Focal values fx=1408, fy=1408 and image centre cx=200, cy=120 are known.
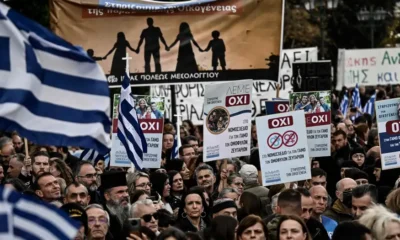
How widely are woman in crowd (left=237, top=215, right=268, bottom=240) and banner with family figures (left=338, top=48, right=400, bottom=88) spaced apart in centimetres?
2348

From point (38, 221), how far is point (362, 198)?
18.7 feet

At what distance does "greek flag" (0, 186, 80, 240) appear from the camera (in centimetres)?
710

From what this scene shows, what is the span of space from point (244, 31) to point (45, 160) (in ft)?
20.1

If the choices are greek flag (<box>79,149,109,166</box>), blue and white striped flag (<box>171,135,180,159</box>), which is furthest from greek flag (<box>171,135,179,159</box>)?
greek flag (<box>79,149,109,166</box>)

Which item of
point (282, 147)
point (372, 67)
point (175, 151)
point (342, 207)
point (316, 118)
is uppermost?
point (372, 67)

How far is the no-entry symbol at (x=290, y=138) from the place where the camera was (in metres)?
14.3

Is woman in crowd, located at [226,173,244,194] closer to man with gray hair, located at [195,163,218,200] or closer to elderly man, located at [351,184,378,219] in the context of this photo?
man with gray hair, located at [195,163,218,200]

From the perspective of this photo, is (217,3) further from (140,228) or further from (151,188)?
(140,228)

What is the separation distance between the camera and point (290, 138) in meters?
14.3

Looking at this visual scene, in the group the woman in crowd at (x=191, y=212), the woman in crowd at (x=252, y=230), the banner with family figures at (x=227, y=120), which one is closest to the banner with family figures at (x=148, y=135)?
the banner with family figures at (x=227, y=120)

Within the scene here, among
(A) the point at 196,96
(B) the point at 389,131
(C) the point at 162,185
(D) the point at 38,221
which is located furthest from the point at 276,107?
(D) the point at 38,221

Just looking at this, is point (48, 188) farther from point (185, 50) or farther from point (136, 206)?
point (185, 50)

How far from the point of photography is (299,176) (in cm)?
1399

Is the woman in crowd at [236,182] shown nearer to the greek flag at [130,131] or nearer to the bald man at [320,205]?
the greek flag at [130,131]
